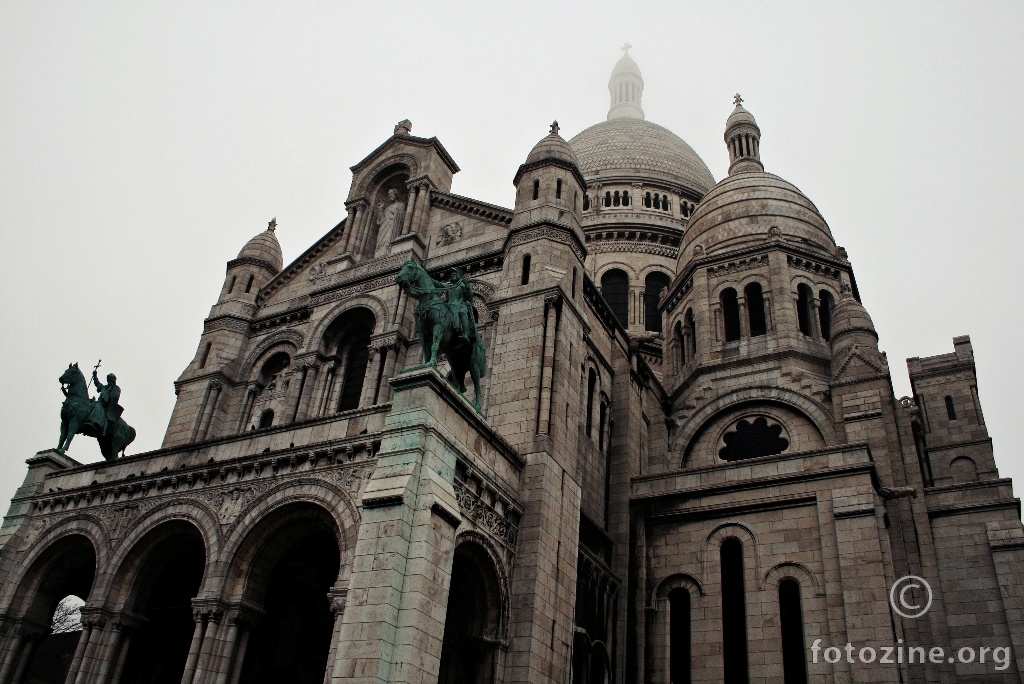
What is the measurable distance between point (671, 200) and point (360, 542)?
131 ft

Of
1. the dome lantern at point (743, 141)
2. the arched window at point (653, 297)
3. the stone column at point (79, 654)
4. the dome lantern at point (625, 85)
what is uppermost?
the dome lantern at point (625, 85)

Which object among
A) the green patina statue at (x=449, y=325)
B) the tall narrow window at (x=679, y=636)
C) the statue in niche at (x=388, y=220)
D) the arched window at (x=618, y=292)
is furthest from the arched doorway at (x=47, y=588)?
the arched window at (x=618, y=292)

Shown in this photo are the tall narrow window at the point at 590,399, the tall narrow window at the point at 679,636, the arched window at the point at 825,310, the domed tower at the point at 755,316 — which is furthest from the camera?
the arched window at the point at 825,310

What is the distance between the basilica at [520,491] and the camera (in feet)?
59.4

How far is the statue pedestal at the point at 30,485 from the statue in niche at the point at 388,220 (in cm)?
1156

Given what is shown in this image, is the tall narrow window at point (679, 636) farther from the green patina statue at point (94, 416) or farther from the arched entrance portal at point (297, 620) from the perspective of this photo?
the green patina statue at point (94, 416)

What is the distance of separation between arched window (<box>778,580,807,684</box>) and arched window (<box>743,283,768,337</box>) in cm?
1143

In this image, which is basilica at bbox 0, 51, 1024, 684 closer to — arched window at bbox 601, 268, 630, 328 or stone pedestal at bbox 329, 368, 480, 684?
stone pedestal at bbox 329, 368, 480, 684

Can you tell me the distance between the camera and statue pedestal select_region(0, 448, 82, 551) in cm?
2322

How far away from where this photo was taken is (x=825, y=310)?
107 ft

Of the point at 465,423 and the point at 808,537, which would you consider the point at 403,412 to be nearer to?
the point at 465,423

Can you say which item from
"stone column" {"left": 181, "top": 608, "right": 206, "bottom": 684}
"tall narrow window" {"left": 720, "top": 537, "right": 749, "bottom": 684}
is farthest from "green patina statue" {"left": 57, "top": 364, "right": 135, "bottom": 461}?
"tall narrow window" {"left": 720, "top": 537, "right": 749, "bottom": 684}

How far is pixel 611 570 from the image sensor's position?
24.2 m

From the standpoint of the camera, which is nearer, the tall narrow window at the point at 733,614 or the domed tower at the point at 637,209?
the tall narrow window at the point at 733,614
